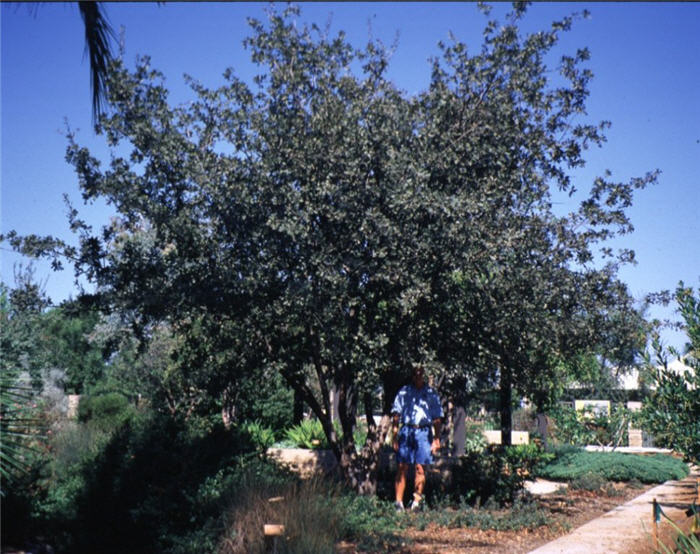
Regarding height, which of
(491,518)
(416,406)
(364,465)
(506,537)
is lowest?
(506,537)

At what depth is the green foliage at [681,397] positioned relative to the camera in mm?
6062

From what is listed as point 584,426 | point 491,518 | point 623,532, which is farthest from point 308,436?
point 623,532

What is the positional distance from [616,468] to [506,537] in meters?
Result: 6.15

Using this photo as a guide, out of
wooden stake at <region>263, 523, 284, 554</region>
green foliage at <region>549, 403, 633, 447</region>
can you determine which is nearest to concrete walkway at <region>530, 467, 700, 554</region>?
wooden stake at <region>263, 523, 284, 554</region>

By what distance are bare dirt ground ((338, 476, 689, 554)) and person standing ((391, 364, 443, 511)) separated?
0.82 meters

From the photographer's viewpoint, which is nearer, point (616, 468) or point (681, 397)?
point (681, 397)

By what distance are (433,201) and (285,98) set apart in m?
2.32

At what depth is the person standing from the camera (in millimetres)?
9172

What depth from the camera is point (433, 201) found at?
25.5 ft

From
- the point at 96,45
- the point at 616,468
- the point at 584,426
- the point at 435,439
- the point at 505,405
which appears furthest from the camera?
the point at 584,426

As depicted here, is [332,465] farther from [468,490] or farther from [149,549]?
[149,549]

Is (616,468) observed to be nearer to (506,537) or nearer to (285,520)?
(506,537)

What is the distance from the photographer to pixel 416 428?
30.2 ft

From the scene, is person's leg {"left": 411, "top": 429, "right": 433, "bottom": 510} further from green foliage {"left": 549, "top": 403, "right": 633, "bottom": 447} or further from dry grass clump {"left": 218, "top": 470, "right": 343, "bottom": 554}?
green foliage {"left": 549, "top": 403, "right": 633, "bottom": 447}
